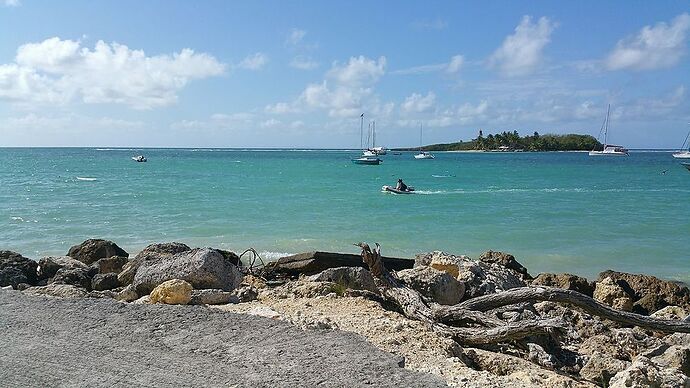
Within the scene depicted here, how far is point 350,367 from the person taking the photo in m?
5.38

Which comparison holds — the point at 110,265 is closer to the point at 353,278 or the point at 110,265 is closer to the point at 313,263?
the point at 313,263

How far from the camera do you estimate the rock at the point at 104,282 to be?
9.81m

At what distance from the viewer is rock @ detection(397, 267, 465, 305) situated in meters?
8.23

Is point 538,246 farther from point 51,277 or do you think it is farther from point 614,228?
point 51,277

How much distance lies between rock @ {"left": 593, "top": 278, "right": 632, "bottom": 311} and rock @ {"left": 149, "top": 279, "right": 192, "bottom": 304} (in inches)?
257

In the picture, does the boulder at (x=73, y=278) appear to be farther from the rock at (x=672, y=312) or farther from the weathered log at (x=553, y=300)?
the rock at (x=672, y=312)

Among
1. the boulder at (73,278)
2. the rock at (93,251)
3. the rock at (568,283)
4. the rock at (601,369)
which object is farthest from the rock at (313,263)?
the rock at (601,369)

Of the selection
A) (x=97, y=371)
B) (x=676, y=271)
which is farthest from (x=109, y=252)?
(x=676, y=271)

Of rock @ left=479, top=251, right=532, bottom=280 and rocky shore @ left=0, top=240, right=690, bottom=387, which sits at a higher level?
rocky shore @ left=0, top=240, right=690, bottom=387

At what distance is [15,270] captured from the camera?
10.3m

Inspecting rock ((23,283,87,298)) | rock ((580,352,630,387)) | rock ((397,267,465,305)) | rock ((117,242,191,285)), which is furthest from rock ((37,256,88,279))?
rock ((580,352,630,387))

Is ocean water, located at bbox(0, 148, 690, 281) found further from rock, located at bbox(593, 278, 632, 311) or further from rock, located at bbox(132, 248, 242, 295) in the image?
rock, located at bbox(132, 248, 242, 295)

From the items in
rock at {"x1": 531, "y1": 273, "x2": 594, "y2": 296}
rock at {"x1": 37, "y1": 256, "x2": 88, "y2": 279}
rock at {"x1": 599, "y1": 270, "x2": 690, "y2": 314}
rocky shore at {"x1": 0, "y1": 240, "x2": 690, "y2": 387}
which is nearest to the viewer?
rocky shore at {"x1": 0, "y1": 240, "x2": 690, "y2": 387}

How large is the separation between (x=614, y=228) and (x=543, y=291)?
16.7 m
